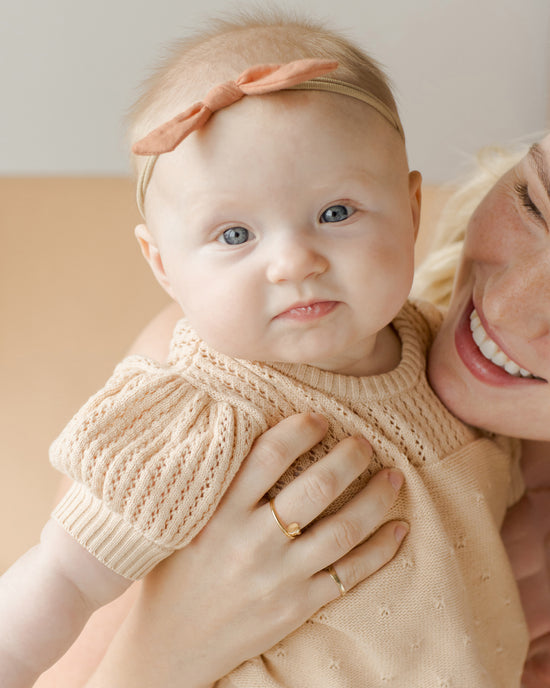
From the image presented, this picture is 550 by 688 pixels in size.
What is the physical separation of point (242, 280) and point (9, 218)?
153 cm

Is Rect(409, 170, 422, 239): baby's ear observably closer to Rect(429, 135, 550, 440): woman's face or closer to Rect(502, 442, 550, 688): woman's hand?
Rect(429, 135, 550, 440): woman's face

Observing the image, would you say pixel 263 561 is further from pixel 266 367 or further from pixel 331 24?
pixel 331 24

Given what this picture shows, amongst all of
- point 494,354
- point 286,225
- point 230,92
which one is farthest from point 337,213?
point 494,354

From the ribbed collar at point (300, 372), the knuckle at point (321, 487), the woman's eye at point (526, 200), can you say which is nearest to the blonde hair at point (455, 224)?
the woman's eye at point (526, 200)

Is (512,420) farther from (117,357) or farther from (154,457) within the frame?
(117,357)

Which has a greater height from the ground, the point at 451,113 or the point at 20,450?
the point at 451,113

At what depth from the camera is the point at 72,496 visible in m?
0.96

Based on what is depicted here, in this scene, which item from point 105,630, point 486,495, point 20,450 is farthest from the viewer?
point 20,450

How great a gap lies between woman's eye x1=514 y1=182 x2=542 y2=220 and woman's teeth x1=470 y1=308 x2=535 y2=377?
187 mm

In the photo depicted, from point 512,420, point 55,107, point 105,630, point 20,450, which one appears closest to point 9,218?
point 55,107

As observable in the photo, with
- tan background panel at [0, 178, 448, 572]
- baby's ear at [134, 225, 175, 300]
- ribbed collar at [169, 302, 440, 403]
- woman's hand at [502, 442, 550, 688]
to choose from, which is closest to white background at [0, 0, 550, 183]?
tan background panel at [0, 178, 448, 572]

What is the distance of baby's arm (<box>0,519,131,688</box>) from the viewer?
3.05 feet

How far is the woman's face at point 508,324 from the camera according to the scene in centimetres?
113

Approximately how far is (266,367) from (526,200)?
1.68ft
